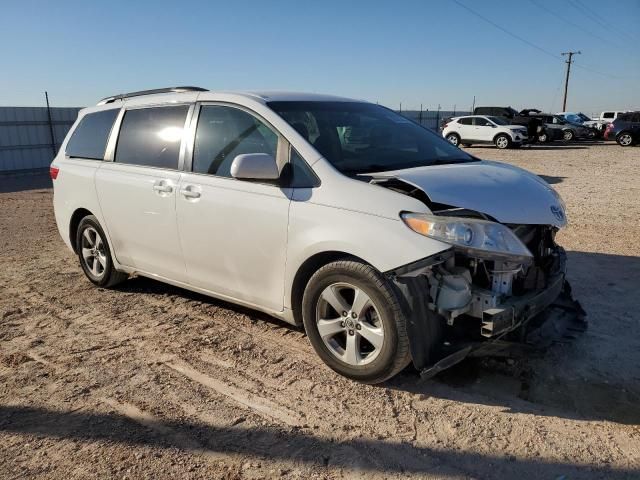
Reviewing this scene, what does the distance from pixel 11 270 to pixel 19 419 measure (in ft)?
12.3

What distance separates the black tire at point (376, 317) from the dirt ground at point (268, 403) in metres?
0.13

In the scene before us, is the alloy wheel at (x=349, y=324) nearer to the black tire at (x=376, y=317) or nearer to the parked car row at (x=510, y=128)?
the black tire at (x=376, y=317)

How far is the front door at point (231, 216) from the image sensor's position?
3.65 m

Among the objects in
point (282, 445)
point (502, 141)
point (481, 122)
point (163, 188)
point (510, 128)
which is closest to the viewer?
point (282, 445)

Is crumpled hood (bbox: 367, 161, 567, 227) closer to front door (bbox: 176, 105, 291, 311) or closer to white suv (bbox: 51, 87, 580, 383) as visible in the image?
white suv (bbox: 51, 87, 580, 383)

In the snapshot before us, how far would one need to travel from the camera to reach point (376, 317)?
3.29 meters

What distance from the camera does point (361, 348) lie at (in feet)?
11.2

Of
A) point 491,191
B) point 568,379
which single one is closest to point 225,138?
point 491,191

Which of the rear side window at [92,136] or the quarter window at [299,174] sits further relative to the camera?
the rear side window at [92,136]

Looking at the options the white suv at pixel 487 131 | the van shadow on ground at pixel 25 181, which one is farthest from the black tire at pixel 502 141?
the van shadow on ground at pixel 25 181

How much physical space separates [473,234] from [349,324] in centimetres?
96

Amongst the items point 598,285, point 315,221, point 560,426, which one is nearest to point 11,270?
point 315,221

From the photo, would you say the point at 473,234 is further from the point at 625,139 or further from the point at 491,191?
the point at 625,139

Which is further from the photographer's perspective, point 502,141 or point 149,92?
point 502,141
